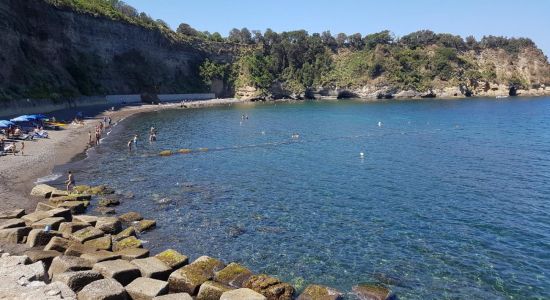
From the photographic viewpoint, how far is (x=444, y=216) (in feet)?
86.3

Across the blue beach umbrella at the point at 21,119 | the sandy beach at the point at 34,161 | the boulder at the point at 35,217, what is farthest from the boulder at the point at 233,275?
the blue beach umbrella at the point at 21,119

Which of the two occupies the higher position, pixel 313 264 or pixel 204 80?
pixel 204 80

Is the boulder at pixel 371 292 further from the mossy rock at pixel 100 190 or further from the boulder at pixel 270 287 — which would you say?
the mossy rock at pixel 100 190

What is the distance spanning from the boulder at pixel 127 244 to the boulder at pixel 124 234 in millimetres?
1003

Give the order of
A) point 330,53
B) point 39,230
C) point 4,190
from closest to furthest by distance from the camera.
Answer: point 39,230, point 4,190, point 330,53

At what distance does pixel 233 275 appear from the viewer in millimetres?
17562

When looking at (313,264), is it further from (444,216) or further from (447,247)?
(444,216)

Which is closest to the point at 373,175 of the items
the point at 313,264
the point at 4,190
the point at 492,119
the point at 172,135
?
→ the point at 313,264

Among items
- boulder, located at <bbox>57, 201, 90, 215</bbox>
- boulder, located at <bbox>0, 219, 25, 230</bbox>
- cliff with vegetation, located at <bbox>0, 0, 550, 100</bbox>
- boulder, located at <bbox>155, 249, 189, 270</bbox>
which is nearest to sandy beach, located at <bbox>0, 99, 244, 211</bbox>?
boulder, located at <bbox>57, 201, 90, 215</bbox>

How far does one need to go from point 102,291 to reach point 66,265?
2.95 m

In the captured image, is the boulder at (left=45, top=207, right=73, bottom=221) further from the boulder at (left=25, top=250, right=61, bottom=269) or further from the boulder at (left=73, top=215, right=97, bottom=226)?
the boulder at (left=25, top=250, right=61, bottom=269)

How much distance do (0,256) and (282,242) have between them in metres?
12.5

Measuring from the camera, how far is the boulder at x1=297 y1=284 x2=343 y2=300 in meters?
16.2

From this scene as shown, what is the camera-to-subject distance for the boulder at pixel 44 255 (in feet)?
56.4
